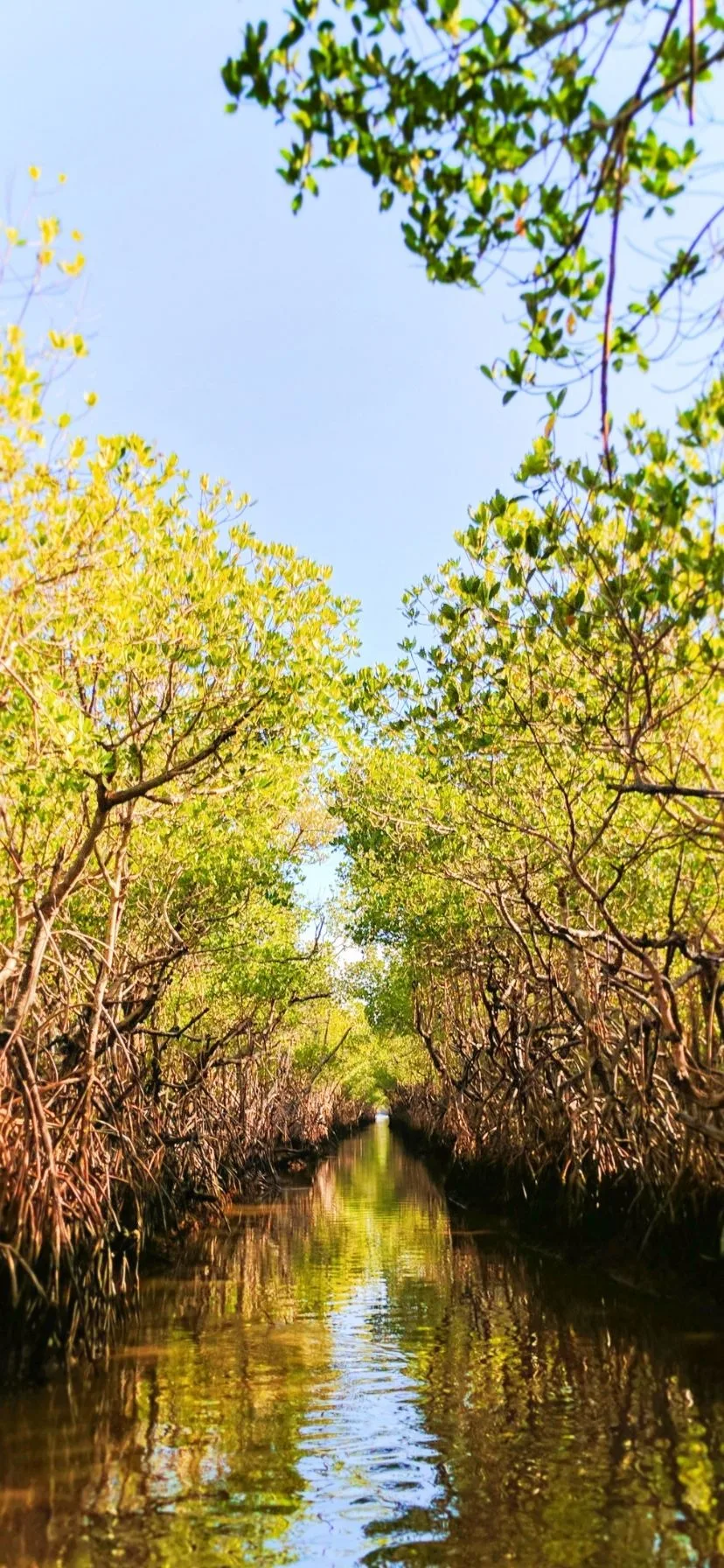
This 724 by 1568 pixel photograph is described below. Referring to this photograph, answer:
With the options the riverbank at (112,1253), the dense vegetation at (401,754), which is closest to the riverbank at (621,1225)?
the dense vegetation at (401,754)

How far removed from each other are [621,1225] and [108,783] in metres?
6.44

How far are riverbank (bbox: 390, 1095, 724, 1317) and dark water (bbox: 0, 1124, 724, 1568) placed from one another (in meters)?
0.37

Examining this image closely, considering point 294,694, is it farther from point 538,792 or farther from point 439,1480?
point 439,1480

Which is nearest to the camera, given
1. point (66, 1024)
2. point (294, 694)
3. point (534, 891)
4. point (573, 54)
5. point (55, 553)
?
point (573, 54)

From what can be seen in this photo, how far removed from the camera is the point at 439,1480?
16.1 ft

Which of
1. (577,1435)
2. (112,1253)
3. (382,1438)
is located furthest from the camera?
(112,1253)

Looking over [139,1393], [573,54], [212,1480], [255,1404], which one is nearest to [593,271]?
[573,54]

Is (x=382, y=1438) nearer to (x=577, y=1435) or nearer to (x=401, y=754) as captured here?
(x=577, y=1435)

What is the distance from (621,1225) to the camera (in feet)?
32.9

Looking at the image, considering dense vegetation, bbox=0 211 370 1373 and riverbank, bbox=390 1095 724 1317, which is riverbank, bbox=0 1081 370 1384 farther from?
riverbank, bbox=390 1095 724 1317

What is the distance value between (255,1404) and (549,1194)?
20.8 feet

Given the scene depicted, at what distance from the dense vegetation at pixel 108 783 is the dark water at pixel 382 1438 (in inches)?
39.9

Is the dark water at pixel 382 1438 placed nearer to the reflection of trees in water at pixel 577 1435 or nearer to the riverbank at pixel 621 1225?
the reflection of trees in water at pixel 577 1435

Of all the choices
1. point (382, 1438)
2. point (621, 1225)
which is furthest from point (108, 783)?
point (621, 1225)
